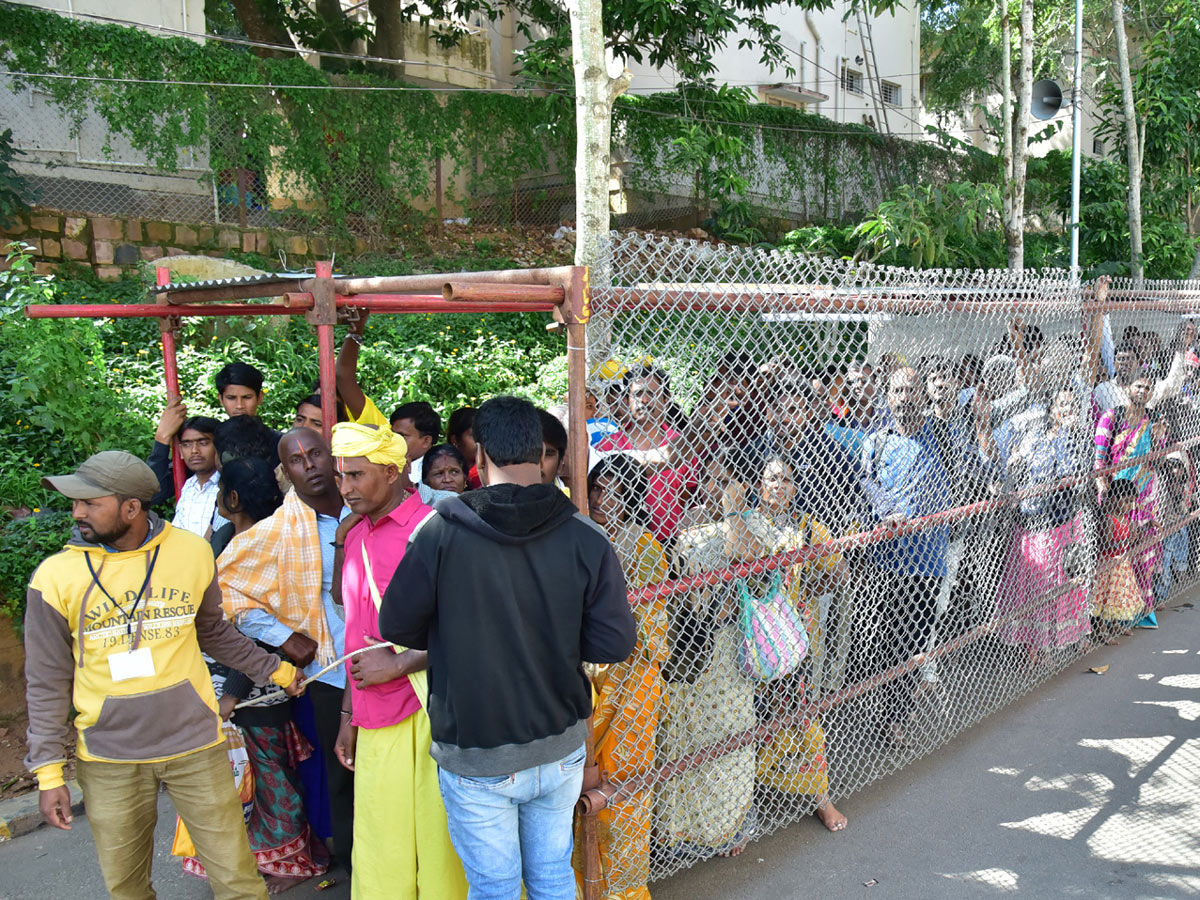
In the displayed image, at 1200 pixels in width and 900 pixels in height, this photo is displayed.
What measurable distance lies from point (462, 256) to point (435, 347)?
8.91 feet

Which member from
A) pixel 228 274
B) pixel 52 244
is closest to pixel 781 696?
pixel 228 274

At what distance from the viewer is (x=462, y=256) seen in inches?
453

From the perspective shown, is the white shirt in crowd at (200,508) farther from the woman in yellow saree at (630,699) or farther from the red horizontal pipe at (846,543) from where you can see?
the red horizontal pipe at (846,543)

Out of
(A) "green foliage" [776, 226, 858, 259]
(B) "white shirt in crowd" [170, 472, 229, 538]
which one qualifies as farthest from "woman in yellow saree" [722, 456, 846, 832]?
(A) "green foliage" [776, 226, 858, 259]

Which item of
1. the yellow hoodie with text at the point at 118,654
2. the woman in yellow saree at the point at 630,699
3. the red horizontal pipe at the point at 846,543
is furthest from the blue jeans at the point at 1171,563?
the yellow hoodie with text at the point at 118,654

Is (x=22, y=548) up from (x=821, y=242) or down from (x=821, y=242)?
down

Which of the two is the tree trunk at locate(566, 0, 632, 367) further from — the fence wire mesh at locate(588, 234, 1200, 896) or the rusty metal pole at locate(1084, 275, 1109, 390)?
the rusty metal pole at locate(1084, 275, 1109, 390)

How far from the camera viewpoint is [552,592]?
2.41 m

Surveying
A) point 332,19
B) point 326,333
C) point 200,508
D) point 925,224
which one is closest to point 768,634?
point 326,333

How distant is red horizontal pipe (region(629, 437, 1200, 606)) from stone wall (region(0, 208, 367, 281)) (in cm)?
771

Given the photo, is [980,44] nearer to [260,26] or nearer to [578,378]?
[260,26]

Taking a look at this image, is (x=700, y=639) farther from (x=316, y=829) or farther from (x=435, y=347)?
(x=435, y=347)

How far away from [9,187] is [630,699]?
26.1 feet

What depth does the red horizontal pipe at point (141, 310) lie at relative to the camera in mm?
3795
